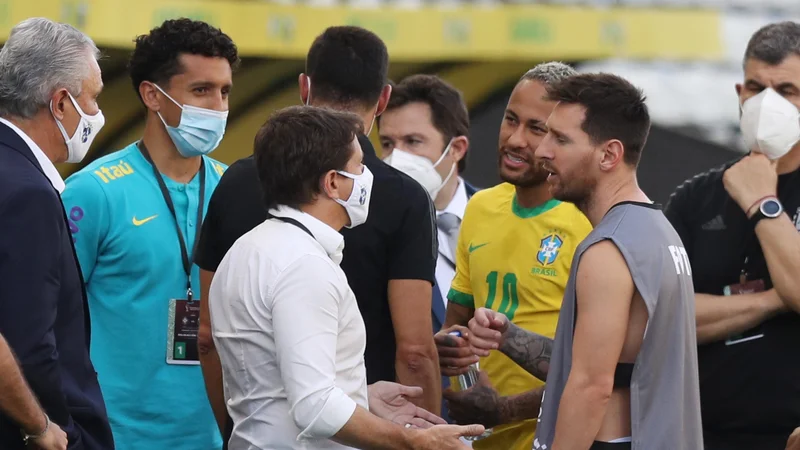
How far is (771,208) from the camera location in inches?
145

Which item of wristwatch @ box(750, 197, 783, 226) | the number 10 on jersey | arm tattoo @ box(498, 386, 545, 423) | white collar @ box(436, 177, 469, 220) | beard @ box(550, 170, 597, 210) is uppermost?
beard @ box(550, 170, 597, 210)

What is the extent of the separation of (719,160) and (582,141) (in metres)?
6.78

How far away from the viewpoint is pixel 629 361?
2.86 meters

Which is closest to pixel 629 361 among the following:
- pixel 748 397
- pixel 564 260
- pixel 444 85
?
pixel 564 260

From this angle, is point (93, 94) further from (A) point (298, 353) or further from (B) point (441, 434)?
(B) point (441, 434)

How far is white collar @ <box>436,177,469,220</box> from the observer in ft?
16.9

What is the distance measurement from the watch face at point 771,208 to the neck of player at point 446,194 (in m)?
1.80

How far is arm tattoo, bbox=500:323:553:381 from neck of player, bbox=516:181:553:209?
0.49 m

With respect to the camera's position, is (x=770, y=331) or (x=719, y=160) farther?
(x=719, y=160)

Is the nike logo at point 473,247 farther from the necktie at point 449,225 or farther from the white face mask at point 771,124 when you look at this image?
the necktie at point 449,225

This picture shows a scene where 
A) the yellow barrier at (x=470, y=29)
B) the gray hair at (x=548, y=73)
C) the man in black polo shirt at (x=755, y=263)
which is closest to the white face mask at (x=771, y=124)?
the man in black polo shirt at (x=755, y=263)

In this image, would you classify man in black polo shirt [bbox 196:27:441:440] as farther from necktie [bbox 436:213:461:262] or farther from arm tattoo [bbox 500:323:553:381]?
necktie [bbox 436:213:461:262]

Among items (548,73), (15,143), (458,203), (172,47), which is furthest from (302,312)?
(458,203)

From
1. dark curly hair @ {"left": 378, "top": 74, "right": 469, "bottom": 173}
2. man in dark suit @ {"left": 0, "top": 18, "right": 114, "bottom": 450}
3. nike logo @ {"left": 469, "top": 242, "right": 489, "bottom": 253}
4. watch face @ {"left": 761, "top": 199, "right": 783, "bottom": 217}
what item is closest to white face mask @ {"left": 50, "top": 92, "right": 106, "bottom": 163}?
man in dark suit @ {"left": 0, "top": 18, "right": 114, "bottom": 450}
